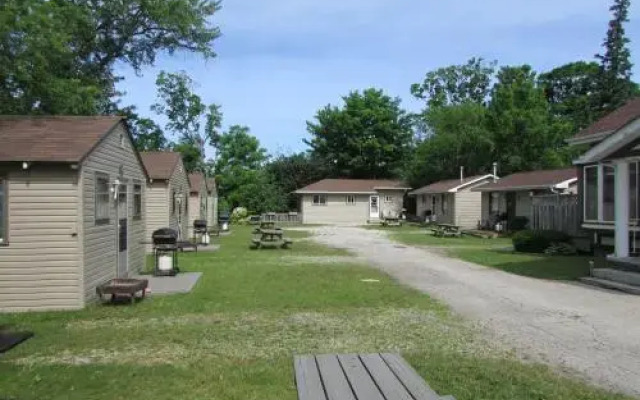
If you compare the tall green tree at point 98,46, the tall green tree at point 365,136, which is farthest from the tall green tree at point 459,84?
the tall green tree at point 98,46

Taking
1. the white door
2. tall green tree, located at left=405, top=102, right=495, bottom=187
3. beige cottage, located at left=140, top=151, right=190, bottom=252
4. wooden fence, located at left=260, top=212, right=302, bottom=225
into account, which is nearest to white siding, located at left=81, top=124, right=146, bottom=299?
beige cottage, located at left=140, top=151, right=190, bottom=252

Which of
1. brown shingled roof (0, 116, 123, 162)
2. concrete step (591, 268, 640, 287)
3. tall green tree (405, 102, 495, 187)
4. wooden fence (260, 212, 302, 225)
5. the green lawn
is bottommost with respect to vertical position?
the green lawn

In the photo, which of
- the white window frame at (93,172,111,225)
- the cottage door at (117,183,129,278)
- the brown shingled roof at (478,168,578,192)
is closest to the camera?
the white window frame at (93,172,111,225)

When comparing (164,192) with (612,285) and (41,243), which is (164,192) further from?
(612,285)

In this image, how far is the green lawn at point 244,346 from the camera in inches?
232

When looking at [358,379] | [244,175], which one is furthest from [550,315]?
[244,175]

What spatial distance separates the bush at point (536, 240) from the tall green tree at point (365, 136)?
40.8m

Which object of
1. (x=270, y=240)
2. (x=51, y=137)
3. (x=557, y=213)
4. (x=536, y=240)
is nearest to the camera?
(x=51, y=137)

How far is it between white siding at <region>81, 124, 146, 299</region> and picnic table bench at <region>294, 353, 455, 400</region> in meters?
6.92

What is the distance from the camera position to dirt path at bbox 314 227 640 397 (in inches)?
271

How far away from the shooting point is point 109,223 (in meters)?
13.0

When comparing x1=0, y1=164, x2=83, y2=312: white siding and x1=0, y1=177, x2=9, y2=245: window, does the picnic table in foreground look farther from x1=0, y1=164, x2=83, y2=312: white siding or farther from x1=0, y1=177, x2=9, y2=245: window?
x1=0, y1=177, x2=9, y2=245: window

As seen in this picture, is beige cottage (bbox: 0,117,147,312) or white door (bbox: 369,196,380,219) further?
white door (bbox: 369,196,380,219)

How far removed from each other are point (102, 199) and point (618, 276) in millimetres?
11066
